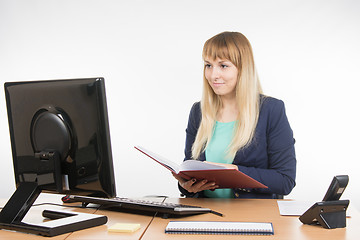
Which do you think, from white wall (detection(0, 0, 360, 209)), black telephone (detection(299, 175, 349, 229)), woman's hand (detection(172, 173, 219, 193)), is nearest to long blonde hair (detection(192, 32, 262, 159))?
woman's hand (detection(172, 173, 219, 193))

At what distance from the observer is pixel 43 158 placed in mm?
1542

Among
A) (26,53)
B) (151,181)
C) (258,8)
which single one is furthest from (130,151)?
(258,8)

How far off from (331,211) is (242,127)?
80 cm

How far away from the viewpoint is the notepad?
1387 mm

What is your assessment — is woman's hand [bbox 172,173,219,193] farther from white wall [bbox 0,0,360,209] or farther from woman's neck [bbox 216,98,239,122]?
white wall [bbox 0,0,360,209]

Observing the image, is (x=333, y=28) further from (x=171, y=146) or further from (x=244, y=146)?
(x=244, y=146)

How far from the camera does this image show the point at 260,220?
5.16ft

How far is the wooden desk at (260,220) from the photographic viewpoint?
4.52ft

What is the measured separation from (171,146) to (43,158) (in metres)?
2.51

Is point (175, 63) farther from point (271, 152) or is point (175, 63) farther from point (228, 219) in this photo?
point (228, 219)

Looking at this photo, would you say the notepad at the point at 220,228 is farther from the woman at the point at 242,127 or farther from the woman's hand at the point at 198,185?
the woman at the point at 242,127

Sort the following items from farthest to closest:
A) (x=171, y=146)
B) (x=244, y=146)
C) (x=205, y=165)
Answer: (x=171, y=146), (x=244, y=146), (x=205, y=165)

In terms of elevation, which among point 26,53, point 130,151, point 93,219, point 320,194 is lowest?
point 320,194

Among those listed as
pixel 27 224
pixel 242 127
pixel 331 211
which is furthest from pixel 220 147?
pixel 27 224
